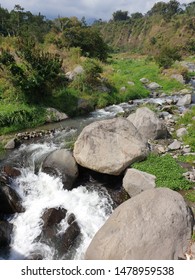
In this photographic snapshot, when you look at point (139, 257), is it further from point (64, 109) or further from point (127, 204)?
point (64, 109)

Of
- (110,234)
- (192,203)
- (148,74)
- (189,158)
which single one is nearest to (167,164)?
(189,158)

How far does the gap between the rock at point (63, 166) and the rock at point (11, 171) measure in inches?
44.6

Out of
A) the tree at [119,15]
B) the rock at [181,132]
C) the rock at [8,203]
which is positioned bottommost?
the rock at [8,203]

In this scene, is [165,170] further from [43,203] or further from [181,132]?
[43,203]

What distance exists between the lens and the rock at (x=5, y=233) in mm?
8577

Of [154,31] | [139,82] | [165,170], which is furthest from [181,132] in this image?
[154,31]

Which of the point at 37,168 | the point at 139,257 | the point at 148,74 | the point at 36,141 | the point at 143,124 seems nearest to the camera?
the point at 139,257

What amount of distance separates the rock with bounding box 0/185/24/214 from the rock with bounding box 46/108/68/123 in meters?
8.40

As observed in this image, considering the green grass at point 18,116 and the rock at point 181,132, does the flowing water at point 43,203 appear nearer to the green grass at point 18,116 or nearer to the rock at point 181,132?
the green grass at point 18,116

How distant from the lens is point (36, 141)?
14930 mm

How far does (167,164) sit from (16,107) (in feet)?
36.2

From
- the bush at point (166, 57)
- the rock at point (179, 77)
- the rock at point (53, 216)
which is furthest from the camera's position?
the bush at point (166, 57)

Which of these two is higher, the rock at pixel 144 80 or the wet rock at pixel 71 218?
the rock at pixel 144 80

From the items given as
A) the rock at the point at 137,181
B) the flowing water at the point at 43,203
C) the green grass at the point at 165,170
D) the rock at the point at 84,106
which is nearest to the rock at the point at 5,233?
the flowing water at the point at 43,203
